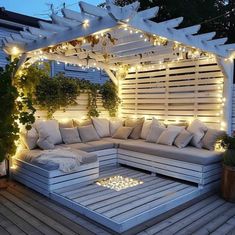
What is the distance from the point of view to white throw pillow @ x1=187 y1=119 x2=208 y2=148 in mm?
4949

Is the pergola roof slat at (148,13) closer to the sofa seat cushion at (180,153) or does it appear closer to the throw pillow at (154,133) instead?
the sofa seat cushion at (180,153)

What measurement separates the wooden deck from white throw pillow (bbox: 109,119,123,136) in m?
2.82

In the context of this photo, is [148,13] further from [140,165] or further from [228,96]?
[140,165]

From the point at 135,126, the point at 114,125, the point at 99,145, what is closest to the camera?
the point at 99,145

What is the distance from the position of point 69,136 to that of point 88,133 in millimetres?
471

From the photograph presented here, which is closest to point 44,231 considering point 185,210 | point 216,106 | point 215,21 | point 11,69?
point 185,210

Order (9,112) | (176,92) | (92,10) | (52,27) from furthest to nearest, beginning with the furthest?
1. (176,92)
2. (9,112)
3. (52,27)
4. (92,10)

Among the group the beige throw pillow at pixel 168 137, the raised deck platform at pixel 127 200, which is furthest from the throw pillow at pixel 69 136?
the beige throw pillow at pixel 168 137

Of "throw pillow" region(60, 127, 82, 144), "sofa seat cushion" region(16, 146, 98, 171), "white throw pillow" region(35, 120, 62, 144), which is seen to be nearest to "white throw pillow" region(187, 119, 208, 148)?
"sofa seat cushion" region(16, 146, 98, 171)

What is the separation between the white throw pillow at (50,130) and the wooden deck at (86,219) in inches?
53.4

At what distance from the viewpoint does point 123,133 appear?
20.1 ft

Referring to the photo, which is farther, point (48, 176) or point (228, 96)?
point (228, 96)

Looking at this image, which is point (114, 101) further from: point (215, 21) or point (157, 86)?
point (215, 21)


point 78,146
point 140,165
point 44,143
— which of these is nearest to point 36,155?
point 44,143
